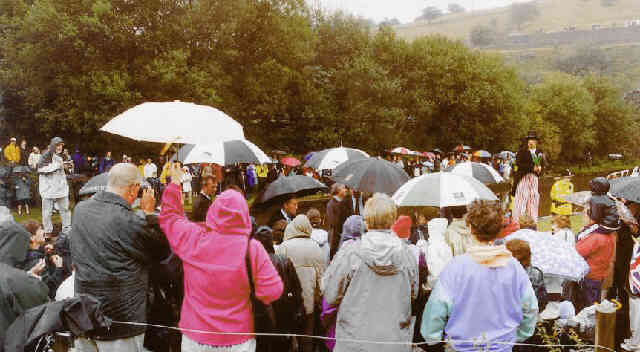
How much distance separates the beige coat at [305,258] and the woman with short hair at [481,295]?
176 cm

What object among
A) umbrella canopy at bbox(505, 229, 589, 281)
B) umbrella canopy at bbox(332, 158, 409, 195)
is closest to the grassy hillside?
umbrella canopy at bbox(332, 158, 409, 195)

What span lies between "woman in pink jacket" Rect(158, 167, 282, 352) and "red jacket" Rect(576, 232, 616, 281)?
4.26 m

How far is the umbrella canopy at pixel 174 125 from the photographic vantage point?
461 cm

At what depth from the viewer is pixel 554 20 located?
586 ft

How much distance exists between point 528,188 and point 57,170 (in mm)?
10533

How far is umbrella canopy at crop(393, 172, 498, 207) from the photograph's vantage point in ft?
18.9

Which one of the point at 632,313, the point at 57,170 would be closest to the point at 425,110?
the point at 57,170

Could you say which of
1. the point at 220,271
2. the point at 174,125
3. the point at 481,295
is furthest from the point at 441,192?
the point at 220,271

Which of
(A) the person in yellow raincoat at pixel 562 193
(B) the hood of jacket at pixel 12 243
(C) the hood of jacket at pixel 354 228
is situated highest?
(B) the hood of jacket at pixel 12 243

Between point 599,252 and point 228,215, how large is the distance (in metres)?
4.80

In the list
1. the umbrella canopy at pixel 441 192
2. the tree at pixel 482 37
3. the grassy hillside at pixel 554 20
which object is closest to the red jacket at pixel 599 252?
the umbrella canopy at pixel 441 192

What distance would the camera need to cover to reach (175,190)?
381cm

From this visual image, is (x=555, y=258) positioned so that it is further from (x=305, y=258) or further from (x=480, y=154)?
(x=480, y=154)

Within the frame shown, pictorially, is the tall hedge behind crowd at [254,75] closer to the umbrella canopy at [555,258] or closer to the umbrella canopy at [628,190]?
the umbrella canopy at [628,190]
